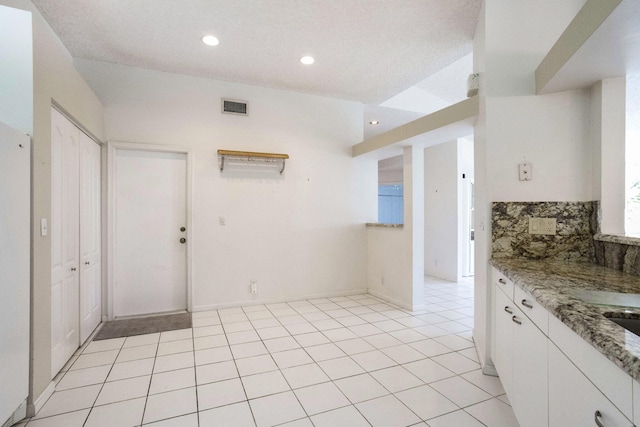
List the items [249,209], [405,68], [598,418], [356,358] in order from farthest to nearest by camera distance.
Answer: [249,209]
[405,68]
[356,358]
[598,418]

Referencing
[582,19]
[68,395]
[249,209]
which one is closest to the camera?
[582,19]

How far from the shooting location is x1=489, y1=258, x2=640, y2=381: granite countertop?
0.75 m

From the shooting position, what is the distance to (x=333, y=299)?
434 cm

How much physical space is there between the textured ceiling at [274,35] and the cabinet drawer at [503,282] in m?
2.08

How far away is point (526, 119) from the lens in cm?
222

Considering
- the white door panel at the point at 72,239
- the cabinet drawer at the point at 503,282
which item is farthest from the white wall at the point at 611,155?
the white door panel at the point at 72,239

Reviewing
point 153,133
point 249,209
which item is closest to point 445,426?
point 249,209

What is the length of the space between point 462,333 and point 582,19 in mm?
2639

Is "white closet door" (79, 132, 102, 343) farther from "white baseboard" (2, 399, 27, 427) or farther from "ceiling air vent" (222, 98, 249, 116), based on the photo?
"ceiling air vent" (222, 98, 249, 116)

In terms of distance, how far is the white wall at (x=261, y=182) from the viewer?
11.9ft

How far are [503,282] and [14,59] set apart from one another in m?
3.19

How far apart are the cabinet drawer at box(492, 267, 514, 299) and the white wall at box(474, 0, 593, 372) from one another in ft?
0.58

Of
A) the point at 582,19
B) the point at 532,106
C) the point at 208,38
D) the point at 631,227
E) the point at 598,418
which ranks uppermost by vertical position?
the point at 208,38

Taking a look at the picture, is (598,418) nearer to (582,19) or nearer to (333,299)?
(582,19)
